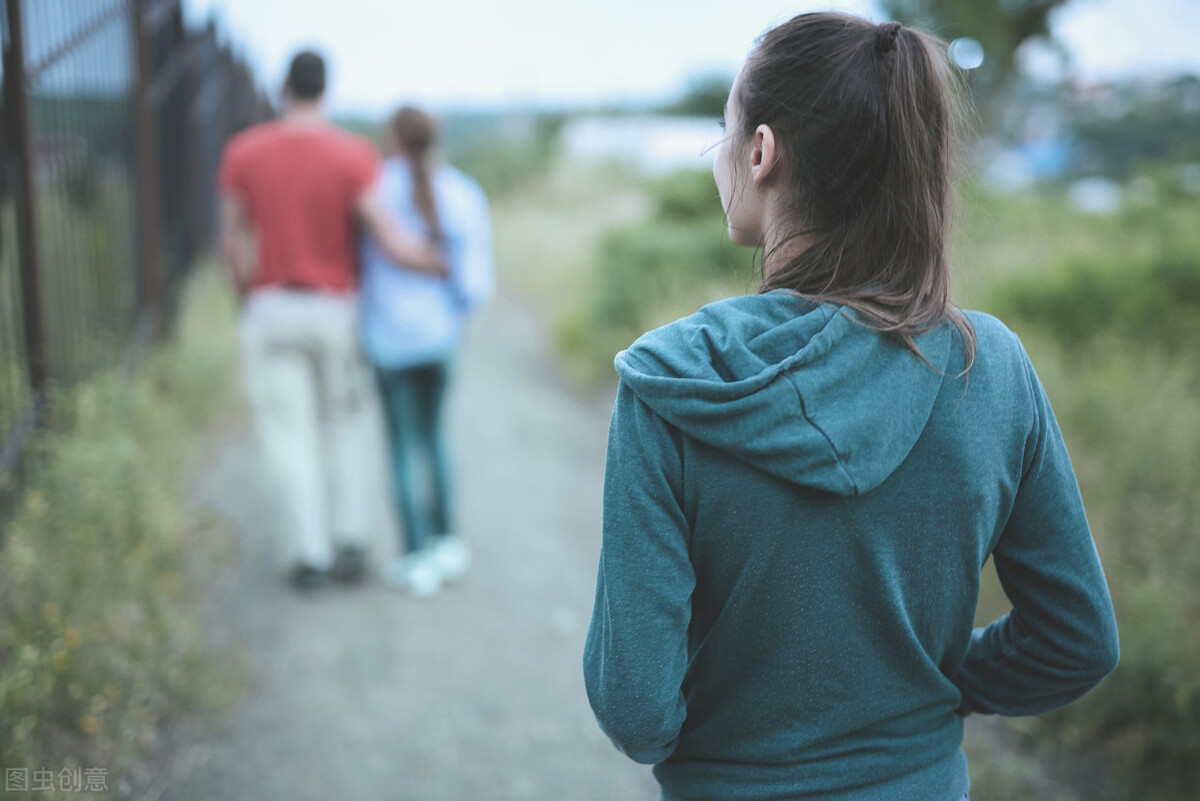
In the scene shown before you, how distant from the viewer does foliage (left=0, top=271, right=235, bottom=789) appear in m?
2.67

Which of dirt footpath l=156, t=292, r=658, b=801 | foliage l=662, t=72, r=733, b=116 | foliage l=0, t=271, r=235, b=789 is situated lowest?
dirt footpath l=156, t=292, r=658, b=801

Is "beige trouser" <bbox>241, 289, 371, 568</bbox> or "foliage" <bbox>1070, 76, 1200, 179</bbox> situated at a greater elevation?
"foliage" <bbox>1070, 76, 1200, 179</bbox>

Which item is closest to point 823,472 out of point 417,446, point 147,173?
point 417,446

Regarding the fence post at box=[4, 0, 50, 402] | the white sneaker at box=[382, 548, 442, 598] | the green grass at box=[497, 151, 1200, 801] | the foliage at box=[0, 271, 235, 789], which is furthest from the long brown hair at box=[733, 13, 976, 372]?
the fence post at box=[4, 0, 50, 402]

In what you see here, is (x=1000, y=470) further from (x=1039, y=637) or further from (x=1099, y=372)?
(x=1099, y=372)

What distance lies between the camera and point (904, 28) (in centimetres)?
122

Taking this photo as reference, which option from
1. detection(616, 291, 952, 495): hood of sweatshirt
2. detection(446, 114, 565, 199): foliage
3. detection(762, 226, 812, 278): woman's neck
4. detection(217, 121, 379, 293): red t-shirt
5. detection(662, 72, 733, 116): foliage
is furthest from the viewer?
detection(662, 72, 733, 116): foliage

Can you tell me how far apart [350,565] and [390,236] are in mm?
1555

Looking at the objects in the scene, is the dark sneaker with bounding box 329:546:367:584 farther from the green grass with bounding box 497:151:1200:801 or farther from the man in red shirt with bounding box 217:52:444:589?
the green grass with bounding box 497:151:1200:801

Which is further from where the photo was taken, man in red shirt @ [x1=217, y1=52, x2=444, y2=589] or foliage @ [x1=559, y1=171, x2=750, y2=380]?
foliage @ [x1=559, y1=171, x2=750, y2=380]

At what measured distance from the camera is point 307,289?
409 cm

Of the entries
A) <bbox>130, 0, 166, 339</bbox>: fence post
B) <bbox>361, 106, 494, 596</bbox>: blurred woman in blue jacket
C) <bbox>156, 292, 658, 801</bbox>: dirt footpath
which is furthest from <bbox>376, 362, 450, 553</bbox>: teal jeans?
<bbox>130, 0, 166, 339</bbox>: fence post

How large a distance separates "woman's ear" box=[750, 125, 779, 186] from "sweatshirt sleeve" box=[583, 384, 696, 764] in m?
0.34

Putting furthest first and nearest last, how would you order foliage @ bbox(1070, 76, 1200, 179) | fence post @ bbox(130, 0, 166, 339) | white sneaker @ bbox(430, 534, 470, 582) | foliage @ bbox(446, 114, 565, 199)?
foliage @ bbox(446, 114, 565, 199)
foliage @ bbox(1070, 76, 1200, 179)
fence post @ bbox(130, 0, 166, 339)
white sneaker @ bbox(430, 534, 470, 582)
